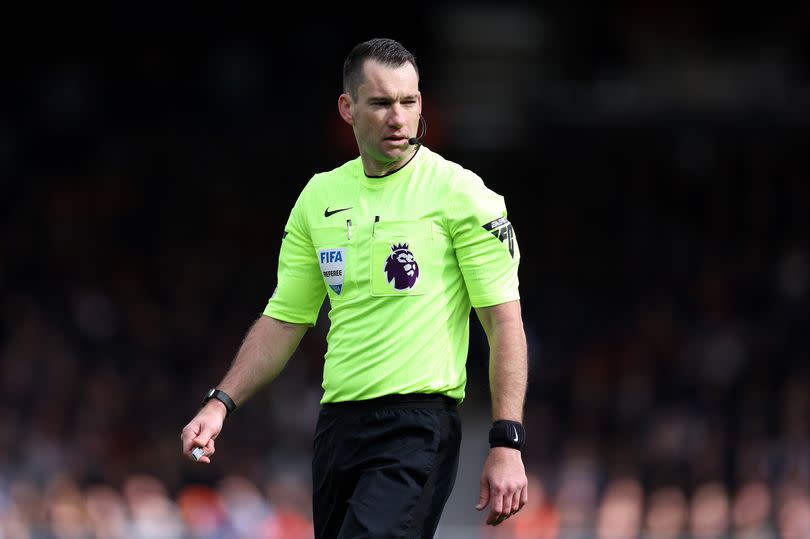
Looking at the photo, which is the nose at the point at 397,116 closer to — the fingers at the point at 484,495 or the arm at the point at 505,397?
the arm at the point at 505,397

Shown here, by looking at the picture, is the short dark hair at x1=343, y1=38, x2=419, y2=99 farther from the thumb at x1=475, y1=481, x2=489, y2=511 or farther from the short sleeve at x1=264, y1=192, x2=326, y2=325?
the thumb at x1=475, y1=481, x2=489, y2=511

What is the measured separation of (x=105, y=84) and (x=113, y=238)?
212cm

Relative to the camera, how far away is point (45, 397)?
1246 cm

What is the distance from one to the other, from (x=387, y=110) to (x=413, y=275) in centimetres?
50

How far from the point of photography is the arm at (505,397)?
3906 millimetres

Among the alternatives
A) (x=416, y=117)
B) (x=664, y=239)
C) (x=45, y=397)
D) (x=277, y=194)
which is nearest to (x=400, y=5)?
(x=277, y=194)

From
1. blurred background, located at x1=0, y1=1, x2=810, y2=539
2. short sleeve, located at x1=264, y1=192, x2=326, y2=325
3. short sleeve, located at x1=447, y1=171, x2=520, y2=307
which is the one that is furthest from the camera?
blurred background, located at x1=0, y1=1, x2=810, y2=539

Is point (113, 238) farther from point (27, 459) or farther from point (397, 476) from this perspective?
point (397, 476)

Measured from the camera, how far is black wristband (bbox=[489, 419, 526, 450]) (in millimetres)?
3973

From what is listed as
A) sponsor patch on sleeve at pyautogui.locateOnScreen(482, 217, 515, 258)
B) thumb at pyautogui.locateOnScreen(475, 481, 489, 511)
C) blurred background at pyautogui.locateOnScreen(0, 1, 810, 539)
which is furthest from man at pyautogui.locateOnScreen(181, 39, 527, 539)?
blurred background at pyautogui.locateOnScreen(0, 1, 810, 539)

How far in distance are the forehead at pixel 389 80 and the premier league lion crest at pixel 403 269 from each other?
1.50ft

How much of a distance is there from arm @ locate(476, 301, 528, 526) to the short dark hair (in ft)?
2.55

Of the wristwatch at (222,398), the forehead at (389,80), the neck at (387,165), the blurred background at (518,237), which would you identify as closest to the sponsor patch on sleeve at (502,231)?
the neck at (387,165)

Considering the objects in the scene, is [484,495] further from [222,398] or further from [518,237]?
[518,237]
